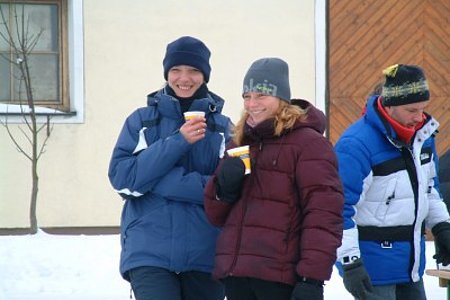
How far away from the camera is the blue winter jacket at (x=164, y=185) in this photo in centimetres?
387

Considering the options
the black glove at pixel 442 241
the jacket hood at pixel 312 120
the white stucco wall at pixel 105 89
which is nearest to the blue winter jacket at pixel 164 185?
the jacket hood at pixel 312 120

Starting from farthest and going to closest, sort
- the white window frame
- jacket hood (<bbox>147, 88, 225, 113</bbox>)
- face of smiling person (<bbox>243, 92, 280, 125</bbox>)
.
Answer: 1. the white window frame
2. jacket hood (<bbox>147, 88, 225, 113</bbox>)
3. face of smiling person (<bbox>243, 92, 280, 125</bbox>)

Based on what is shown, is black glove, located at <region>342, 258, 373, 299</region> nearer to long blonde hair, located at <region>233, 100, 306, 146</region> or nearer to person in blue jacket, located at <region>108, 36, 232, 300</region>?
person in blue jacket, located at <region>108, 36, 232, 300</region>

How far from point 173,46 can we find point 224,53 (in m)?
5.46

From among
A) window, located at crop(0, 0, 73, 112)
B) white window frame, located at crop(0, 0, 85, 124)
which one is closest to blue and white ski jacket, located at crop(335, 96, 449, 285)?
white window frame, located at crop(0, 0, 85, 124)

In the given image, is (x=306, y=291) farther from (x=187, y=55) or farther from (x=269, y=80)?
(x=187, y=55)

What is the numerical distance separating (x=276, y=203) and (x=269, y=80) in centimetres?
52

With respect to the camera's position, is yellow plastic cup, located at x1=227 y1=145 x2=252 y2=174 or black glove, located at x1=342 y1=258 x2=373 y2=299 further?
black glove, located at x1=342 y1=258 x2=373 y2=299

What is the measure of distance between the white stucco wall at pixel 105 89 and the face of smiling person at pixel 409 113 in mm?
5499

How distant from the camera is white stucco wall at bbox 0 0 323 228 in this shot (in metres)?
9.28

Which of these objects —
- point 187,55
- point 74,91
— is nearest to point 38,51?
point 74,91

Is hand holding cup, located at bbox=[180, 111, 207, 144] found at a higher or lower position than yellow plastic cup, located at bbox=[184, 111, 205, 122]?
lower

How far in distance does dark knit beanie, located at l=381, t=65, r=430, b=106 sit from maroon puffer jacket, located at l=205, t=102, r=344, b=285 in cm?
63

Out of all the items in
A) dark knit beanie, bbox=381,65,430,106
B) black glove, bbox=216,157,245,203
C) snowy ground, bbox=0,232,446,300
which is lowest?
snowy ground, bbox=0,232,446,300
